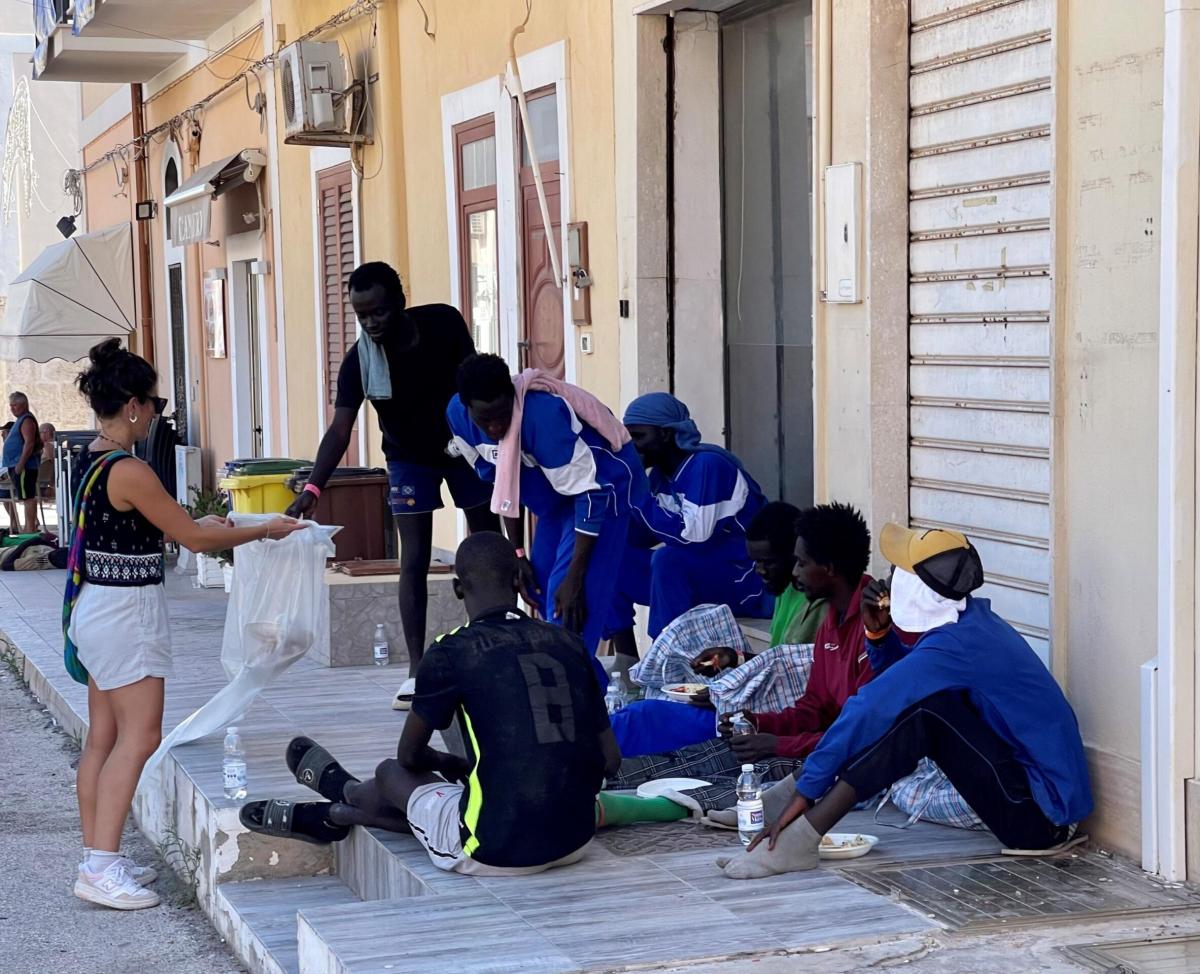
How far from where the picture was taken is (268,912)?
5.40 metres

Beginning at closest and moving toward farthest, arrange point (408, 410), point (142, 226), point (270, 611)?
1. point (270, 611)
2. point (408, 410)
3. point (142, 226)

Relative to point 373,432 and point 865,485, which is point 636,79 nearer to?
point 865,485

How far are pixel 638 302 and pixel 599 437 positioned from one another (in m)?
2.01

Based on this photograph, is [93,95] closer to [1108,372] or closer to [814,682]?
[814,682]

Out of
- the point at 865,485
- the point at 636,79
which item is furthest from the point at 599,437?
the point at 636,79

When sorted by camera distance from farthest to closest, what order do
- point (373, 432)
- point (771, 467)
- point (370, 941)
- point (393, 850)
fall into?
point (373, 432) → point (771, 467) → point (393, 850) → point (370, 941)

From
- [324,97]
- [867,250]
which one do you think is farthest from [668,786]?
[324,97]

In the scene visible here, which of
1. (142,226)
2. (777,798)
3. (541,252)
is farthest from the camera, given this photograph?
(142,226)

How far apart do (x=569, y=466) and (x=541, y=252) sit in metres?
3.49

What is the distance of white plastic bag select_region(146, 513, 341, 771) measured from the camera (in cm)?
673

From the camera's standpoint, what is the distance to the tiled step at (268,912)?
5023 mm

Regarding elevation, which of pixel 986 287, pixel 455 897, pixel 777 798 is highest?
pixel 986 287

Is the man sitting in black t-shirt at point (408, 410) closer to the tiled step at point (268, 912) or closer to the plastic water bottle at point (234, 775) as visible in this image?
the plastic water bottle at point (234, 775)

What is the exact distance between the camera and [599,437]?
6.27 m
